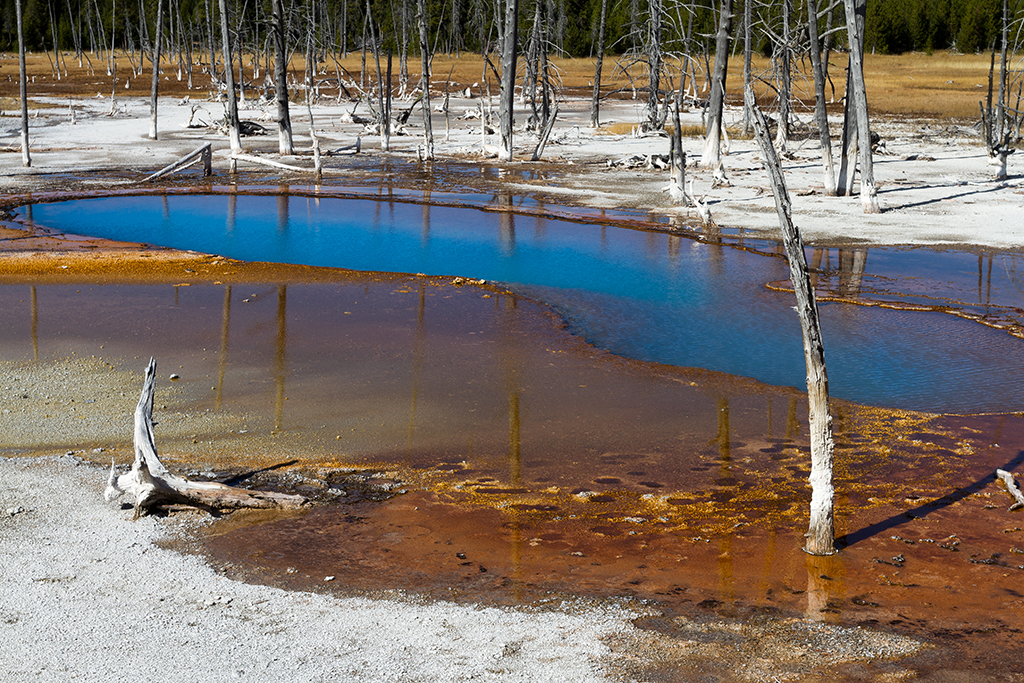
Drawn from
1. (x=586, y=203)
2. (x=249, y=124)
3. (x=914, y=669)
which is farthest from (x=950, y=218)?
(x=249, y=124)

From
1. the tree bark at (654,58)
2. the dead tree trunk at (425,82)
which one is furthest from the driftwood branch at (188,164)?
the tree bark at (654,58)

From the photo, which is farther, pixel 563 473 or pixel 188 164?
pixel 188 164

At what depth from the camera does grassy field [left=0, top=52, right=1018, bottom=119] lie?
170ft

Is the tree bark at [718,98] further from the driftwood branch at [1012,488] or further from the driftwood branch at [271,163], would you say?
the driftwood branch at [1012,488]

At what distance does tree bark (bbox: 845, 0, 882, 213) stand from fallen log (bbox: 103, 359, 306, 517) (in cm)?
1579

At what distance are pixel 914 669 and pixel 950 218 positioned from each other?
17104 millimetres

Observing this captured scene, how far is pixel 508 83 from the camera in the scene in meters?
30.2

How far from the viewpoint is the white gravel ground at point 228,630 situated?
16.7ft

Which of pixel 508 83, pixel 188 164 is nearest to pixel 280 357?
pixel 188 164

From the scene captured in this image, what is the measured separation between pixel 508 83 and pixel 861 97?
12914 mm

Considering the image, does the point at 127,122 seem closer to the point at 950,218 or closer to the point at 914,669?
the point at 950,218

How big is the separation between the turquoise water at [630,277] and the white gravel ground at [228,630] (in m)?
5.98

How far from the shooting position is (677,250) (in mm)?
18062

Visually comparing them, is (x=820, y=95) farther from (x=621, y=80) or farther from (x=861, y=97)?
(x=621, y=80)
